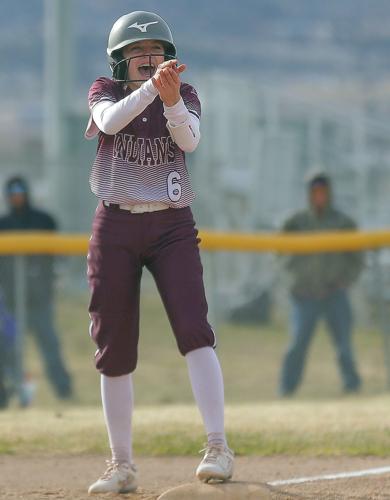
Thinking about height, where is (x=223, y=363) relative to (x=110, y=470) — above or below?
above

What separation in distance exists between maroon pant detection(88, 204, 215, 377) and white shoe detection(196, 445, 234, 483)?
41cm

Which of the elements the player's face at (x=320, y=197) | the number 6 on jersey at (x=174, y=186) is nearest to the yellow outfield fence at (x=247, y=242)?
the player's face at (x=320, y=197)

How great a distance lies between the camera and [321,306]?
35.2 feet

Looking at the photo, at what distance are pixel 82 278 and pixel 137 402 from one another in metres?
1.31

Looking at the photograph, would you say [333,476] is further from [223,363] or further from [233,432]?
[223,363]

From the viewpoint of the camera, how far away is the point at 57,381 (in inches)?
421

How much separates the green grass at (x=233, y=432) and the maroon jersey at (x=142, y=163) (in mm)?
2138

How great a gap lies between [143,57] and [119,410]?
144 centimetres

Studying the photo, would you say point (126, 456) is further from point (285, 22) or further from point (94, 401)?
point (285, 22)

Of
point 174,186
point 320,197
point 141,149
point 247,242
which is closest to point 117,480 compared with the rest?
point 174,186

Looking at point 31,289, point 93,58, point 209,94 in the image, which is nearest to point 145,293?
point 31,289

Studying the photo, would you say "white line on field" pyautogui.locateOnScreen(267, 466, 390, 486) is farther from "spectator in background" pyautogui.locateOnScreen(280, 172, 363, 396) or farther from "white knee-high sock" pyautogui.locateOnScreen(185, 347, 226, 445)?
"spectator in background" pyautogui.locateOnScreen(280, 172, 363, 396)

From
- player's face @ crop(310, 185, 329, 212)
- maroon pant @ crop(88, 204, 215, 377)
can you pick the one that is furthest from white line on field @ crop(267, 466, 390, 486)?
player's face @ crop(310, 185, 329, 212)

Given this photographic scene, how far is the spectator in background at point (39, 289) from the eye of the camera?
1029cm
